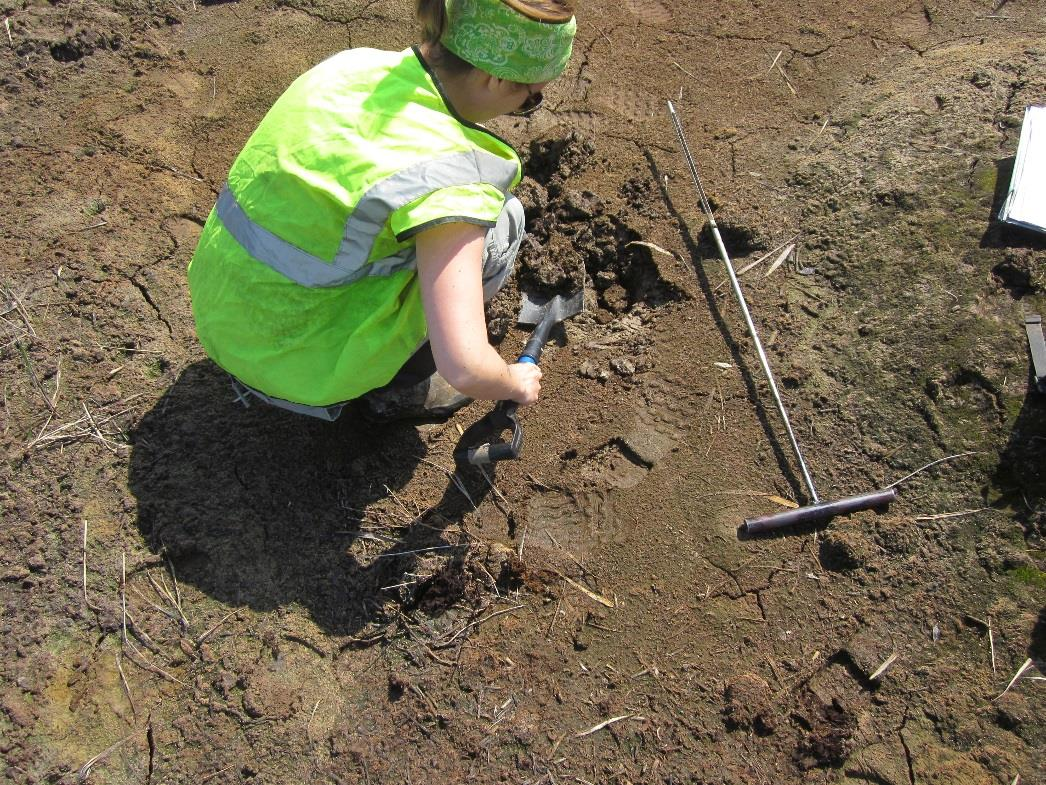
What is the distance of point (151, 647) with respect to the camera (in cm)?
200

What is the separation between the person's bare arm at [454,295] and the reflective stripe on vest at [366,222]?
0.33 ft

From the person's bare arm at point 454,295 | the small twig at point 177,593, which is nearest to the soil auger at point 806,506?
the person's bare arm at point 454,295

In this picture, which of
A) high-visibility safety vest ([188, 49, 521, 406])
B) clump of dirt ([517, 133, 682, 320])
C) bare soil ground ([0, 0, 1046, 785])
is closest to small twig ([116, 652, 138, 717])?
bare soil ground ([0, 0, 1046, 785])

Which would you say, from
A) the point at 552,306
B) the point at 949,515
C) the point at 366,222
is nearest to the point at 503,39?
the point at 366,222

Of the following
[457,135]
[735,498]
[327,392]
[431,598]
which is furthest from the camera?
[735,498]

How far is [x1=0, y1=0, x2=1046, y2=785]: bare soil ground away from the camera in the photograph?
1942 mm

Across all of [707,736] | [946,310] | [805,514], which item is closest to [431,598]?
[707,736]

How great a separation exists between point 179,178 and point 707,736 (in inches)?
111

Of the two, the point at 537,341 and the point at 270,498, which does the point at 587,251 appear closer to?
the point at 537,341

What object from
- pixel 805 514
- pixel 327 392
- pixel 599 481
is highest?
pixel 327 392

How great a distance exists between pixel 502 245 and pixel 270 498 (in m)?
1.09

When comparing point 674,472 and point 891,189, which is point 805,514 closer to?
point 674,472

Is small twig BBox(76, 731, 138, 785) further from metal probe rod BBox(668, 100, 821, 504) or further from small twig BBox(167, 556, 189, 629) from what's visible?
metal probe rod BBox(668, 100, 821, 504)

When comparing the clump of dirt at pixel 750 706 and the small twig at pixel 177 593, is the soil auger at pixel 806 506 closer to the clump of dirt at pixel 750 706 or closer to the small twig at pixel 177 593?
the clump of dirt at pixel 750 706
